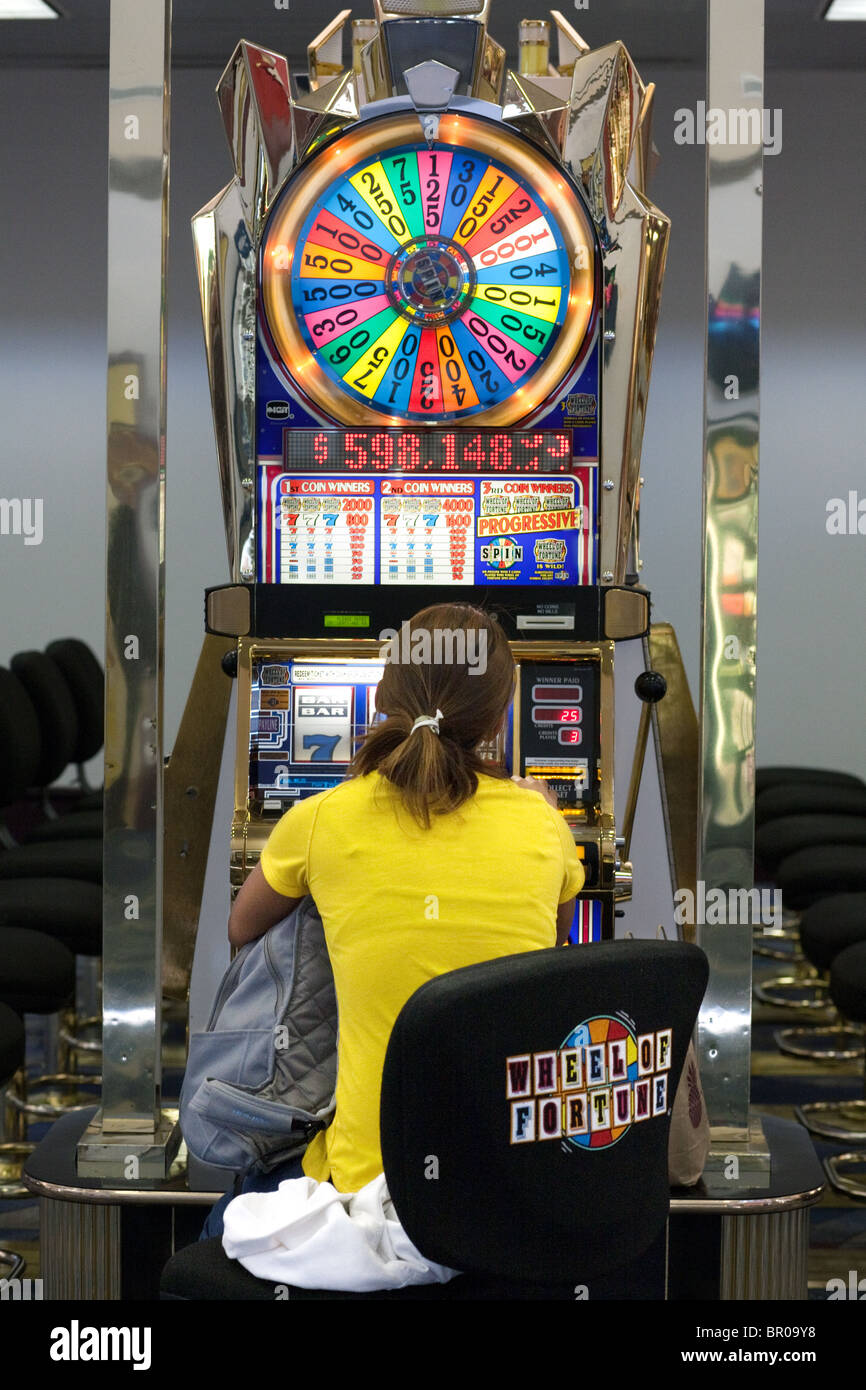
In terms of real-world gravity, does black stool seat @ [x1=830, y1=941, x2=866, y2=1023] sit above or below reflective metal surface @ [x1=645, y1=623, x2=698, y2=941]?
below

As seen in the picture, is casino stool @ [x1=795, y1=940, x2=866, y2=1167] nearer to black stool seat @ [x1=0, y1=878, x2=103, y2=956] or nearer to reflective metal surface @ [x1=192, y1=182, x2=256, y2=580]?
reflective metal surface @ [x1=192, y1=182, x2=256, y2=580]

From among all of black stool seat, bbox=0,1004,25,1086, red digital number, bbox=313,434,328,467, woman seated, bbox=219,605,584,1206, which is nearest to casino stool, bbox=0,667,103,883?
black stool seat, bbox=0,1004,25,1086

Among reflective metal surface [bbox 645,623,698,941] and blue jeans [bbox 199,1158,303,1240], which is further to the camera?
reflective metal surface [bbox 645,623,698,941]

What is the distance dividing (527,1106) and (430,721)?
0.58 metres

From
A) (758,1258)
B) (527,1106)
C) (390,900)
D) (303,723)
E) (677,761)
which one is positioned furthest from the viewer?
(677,761)

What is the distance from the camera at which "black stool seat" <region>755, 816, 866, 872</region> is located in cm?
480

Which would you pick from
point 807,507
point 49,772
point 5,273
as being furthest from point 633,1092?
point 5,273

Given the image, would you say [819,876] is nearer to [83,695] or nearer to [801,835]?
[801,835]

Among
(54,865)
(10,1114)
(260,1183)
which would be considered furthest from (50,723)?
(260,1183)

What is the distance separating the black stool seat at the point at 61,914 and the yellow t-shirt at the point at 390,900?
6.07 feet

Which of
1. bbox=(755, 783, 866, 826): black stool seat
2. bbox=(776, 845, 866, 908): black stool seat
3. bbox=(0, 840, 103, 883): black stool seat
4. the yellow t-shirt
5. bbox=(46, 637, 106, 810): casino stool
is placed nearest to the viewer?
the yellow t-shirt

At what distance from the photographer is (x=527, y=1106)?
1.53m

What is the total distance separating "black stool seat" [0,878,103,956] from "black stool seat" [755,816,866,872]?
2.18m
